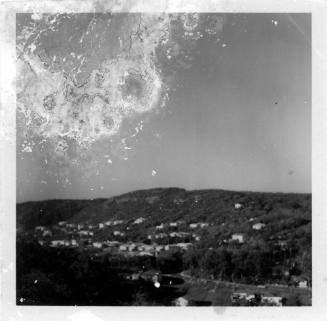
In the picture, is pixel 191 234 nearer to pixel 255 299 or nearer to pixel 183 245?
pixel 183 245

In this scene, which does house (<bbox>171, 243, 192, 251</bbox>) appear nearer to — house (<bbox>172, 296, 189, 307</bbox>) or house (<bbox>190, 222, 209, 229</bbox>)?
house (<bbox>190, 222, 209, 229</bbox>)

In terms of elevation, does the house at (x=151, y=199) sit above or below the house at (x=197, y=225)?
above

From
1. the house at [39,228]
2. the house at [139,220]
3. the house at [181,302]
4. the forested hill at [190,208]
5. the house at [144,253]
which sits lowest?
the house at [181,302]

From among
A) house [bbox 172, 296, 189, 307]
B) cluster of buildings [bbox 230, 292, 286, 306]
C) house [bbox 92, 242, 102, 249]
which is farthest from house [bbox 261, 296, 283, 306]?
house [bbox 92, 242, 102, 249]

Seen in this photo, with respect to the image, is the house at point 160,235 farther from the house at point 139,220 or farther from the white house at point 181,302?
the white house at point 181,302

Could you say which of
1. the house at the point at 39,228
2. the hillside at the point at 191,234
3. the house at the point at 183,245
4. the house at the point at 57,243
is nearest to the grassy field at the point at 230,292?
the hillside at the point at 191,234

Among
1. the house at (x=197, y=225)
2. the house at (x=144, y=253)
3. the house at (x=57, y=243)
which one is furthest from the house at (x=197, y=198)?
the house at (x=57, y=243)

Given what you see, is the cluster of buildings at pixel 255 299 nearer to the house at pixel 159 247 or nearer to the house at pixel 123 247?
the house at pixel 159 247

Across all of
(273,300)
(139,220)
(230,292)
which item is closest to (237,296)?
(230,292)
